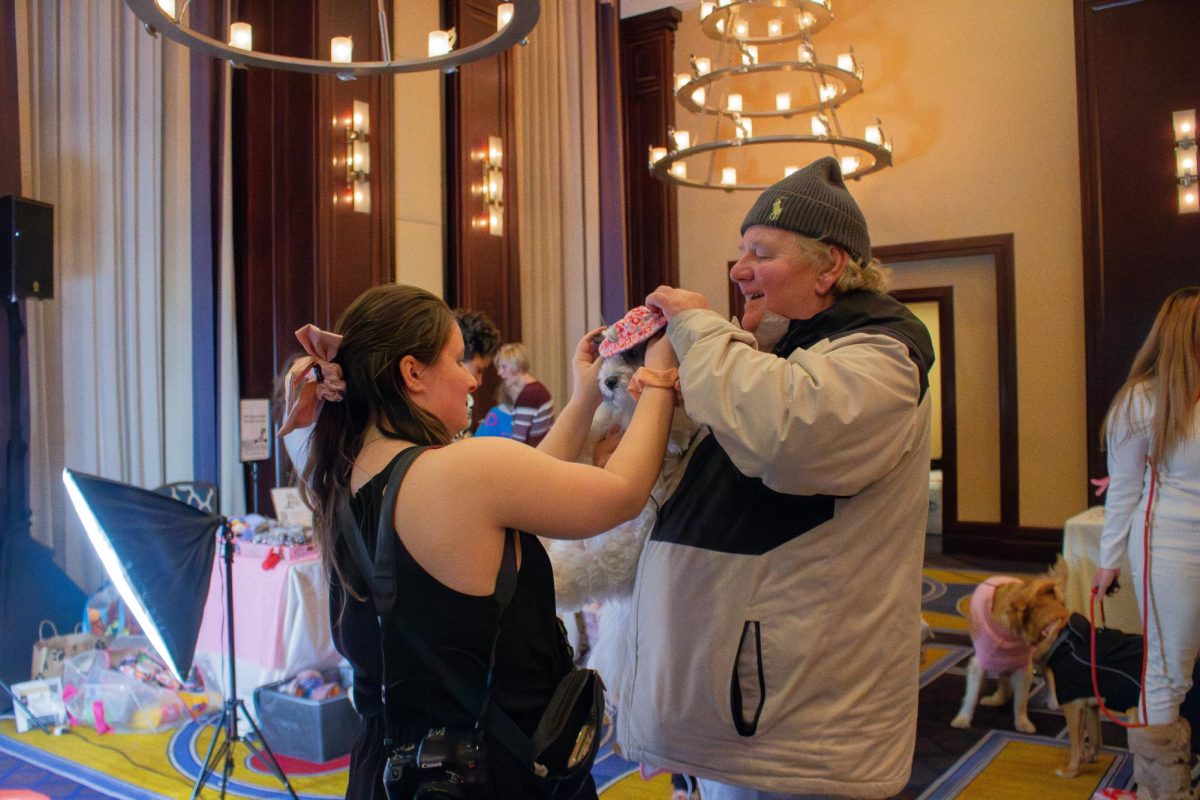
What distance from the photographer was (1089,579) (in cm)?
419

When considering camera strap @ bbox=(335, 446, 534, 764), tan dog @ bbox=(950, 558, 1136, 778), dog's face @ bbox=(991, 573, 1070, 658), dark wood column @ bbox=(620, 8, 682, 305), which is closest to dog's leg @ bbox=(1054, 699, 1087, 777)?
tan dog @ bbox=(950, 558, 1136, 778)

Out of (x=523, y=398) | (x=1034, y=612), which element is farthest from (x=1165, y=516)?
(x=523, y=398)

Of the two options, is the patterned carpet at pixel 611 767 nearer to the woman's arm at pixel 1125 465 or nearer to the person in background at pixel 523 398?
the woman's arm at pixel 1125 465

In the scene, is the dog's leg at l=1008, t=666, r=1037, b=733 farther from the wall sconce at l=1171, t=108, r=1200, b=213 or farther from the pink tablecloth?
the wall sconce at l=1171, t=108, r=1200, b=213

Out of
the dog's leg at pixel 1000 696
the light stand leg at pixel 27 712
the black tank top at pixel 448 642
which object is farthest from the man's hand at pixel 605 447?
the light stand leg at pixel 27 712

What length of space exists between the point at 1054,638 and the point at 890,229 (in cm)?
522

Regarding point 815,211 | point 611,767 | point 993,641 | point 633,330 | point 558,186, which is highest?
point 558,186

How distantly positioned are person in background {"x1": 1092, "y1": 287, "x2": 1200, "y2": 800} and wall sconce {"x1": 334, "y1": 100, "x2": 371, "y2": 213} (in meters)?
4.36

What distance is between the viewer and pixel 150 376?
520 centimetres

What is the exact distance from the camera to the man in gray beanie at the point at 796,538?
3.85 feet

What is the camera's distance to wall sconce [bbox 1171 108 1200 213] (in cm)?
660

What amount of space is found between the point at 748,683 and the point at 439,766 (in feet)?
1.37

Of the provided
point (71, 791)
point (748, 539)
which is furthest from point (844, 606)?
point (71, 791)

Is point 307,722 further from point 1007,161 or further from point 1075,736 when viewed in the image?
point 1007,161
